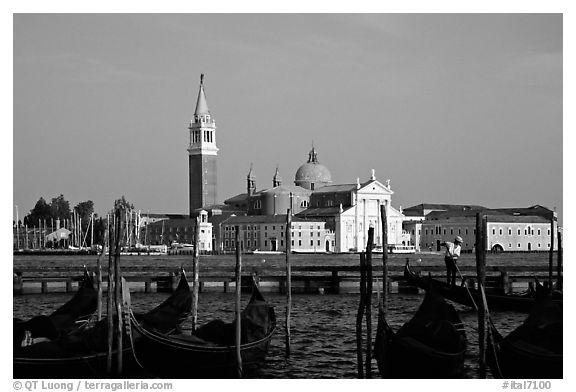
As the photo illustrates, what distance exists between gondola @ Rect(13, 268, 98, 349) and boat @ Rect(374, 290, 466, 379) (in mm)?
2812

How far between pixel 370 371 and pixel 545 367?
1.73 metres

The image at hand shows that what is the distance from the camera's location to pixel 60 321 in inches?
392

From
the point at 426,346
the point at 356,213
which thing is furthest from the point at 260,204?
the point at 426,346

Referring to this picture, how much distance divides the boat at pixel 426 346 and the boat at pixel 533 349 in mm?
279

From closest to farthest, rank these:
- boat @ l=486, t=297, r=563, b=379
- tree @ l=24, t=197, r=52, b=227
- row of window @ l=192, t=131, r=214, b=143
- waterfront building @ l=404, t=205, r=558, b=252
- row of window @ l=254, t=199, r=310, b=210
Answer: boat @ l=486, t=297, r=563, b=379
waterfront building @ l=404, t=205, r=558, b=252
tree @ l=24, t=197, r=52, b=227
row of window @ l=254, t=199, r=310, b=210
row of window @ l=192, t=131, r=214, b=143

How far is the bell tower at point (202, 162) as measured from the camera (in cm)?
6338

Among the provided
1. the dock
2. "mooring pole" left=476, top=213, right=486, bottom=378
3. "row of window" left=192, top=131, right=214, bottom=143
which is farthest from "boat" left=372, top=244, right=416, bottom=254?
"mooring pole" left=476, top=213, right=486, bottom=378

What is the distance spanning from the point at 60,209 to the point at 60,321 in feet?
180

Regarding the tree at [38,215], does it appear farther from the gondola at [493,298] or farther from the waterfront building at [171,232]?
the gondola at [493,298]

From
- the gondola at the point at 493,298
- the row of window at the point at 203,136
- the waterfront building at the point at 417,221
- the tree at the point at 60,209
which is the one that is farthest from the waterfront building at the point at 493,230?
the gondola at the point at 493,298

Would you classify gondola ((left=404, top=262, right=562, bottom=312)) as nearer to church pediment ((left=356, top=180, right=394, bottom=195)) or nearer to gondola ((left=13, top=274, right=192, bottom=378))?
gondola ((left=13, top=274, right=192, bottom=378))

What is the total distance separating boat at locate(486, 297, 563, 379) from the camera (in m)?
7.70

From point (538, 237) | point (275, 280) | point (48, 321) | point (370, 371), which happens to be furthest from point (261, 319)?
point (538, 237)
